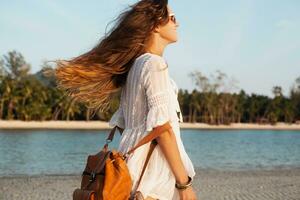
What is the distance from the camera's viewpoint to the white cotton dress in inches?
89.2

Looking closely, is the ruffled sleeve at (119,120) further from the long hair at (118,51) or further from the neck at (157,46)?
the neck at (157,46)

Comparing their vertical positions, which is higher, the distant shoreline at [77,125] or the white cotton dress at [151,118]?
the white cotton dress at [151,118]

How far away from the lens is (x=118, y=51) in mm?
2445

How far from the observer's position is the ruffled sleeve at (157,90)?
2258 mm

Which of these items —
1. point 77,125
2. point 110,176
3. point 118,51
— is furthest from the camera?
point 77,125

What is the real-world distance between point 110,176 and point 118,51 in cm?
65

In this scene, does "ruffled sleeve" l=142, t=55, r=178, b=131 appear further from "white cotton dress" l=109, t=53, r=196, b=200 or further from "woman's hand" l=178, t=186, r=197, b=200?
"woman's hand" l=178, t=186, r=197, b=200

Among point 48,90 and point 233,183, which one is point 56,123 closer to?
point 48,90

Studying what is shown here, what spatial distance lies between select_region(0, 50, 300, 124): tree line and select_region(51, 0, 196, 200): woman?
210 feet

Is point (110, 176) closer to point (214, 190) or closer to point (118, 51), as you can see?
point (118, 51)

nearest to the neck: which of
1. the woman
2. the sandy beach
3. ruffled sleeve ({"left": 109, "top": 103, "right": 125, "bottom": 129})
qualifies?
the woman

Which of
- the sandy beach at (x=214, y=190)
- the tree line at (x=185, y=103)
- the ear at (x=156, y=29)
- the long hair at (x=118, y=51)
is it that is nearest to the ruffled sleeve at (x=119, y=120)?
the long hair at (x=118, y=51)

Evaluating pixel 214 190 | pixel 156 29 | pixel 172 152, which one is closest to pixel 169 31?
pixel 156 29

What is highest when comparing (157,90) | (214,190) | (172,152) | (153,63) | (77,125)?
(153,63)
